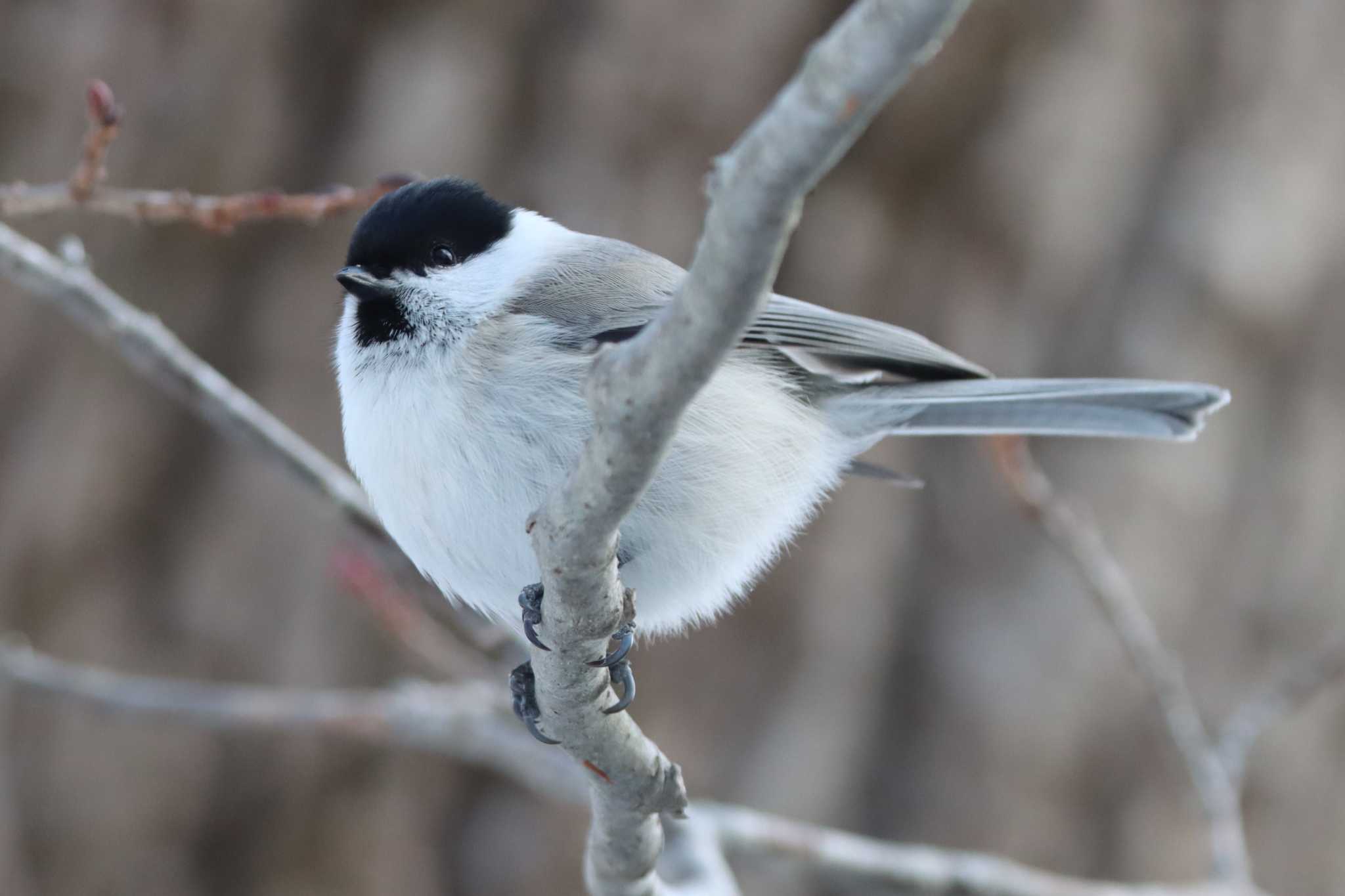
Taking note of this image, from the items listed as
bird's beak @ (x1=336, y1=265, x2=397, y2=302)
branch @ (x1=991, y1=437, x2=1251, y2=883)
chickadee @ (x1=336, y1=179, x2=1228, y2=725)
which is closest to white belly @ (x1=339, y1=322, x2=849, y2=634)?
chickadee @ (x1=336, y1=179, x2=1228, y2=725)

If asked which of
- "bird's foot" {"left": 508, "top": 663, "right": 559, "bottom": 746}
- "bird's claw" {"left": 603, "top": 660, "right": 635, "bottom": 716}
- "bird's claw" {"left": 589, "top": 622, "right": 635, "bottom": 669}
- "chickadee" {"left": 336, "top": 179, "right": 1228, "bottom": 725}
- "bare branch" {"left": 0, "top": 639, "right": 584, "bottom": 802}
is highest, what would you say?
"chickadee" {"left": 336, "top": 179, "right": 1228, "bottom": 725}

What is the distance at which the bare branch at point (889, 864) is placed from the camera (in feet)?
6.32

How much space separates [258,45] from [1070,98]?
197 cm

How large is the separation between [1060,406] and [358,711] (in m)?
1.20

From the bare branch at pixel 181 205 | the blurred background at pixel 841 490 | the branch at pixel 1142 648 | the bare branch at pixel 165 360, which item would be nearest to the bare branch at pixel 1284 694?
the branch at pixel 1142 648

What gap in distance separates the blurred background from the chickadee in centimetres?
124

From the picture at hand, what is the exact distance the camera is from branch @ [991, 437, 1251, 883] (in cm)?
194

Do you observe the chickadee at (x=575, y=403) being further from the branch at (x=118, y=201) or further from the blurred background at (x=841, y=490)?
the blurred background at (x=841, y=490)

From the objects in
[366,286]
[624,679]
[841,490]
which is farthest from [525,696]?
[841,490]

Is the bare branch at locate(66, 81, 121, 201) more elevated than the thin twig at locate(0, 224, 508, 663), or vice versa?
the bare branch at locate(66, 81, 121, 201)

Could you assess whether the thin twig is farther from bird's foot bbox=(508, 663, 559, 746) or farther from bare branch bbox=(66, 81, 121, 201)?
bird's foot bbox=(508, 663, 559, 746)

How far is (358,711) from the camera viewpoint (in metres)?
2.01

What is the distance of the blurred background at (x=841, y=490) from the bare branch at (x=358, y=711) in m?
0.73

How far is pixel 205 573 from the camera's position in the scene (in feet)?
9.40
